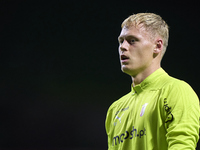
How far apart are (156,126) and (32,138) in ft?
7.91

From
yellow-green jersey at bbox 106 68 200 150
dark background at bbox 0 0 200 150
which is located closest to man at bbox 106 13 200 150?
yellow-green jersey at bbox 106 68 200 150

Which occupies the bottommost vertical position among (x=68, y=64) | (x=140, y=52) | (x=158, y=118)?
(x=68, y=64)

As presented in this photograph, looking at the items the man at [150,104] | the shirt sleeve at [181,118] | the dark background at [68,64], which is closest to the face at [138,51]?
the man at [150,104]

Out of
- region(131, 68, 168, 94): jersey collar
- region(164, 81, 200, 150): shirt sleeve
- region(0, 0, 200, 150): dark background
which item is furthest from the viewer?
region(0, 0, 200, 150): dark background

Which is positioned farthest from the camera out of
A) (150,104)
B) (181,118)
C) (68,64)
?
Answer: (68,64)

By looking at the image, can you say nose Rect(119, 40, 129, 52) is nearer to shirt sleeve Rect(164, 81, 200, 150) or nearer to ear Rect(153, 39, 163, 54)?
ear Rect(153, 39, 163, 54)

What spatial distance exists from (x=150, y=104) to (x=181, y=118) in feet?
0.48

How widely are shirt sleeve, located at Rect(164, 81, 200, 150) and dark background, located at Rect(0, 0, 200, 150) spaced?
2.28m

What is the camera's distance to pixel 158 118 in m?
0.90

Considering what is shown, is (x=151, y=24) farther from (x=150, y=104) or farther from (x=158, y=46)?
(x=150, y=104)

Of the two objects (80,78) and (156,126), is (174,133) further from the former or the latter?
(80,78)

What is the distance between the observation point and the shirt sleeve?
2.59ft

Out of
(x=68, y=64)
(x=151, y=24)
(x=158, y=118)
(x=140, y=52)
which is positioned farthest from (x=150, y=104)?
(x=68, y=64)

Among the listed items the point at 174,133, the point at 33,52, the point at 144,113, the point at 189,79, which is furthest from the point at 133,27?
the point at 33,52
